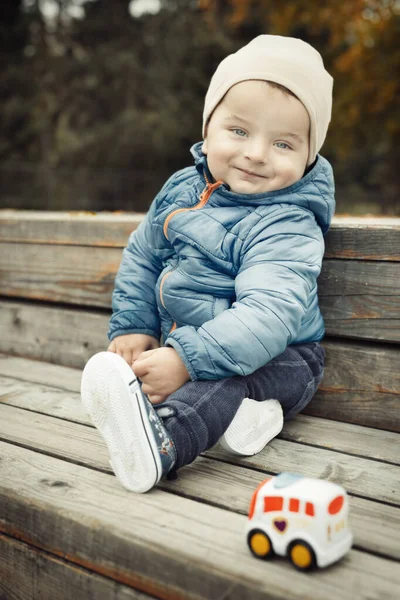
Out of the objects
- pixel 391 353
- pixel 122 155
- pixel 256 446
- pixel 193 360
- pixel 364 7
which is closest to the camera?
pixel 193 360

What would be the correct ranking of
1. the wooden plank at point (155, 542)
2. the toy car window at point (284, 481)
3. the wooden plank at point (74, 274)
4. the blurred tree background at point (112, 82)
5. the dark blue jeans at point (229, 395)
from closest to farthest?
the wooden plank at point (155, 542), the toy car window at point (284, 481), the dark blue jeans at point (229, 395), the wooden plank at point (74, 274), the blurred tree background at point (112, 82)

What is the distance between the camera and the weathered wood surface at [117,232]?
1996mm

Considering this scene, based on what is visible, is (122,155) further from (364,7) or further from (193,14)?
(364,7)

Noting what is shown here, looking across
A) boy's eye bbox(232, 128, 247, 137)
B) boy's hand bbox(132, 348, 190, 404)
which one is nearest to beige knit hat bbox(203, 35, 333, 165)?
boy's eye bbox(232, 128, 247, 137)

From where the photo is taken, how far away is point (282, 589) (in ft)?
3.81

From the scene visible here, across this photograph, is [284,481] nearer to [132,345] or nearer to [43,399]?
[132,345]

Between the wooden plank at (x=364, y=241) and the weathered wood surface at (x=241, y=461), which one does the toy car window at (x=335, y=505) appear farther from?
the wooden plank at (x=364, y=241)

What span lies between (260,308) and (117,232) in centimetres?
100

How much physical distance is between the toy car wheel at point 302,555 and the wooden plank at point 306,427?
0.64 m

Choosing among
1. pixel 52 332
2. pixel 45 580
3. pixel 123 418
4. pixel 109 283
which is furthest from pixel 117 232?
pixel 45 580

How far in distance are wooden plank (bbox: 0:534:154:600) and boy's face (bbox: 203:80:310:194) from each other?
1.09 m

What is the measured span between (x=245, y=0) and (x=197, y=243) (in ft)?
34.3

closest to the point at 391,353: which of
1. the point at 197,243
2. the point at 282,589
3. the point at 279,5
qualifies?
the point at 197,243

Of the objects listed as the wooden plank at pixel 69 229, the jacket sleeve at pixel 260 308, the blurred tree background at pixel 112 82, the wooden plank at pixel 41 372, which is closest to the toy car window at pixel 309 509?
the jacket sleeve at pixel 260 308
